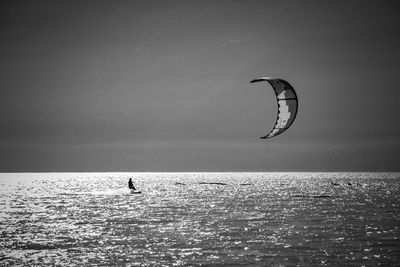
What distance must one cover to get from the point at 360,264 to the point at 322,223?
28.1 m

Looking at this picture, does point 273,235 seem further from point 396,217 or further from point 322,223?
point 396,217

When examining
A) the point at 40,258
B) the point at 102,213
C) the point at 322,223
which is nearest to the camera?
the point at 40,258

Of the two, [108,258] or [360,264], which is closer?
[360,264]

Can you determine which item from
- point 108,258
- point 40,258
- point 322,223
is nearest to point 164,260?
point 108,258

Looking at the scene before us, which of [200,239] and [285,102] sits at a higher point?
[285,102]

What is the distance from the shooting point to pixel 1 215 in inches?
3041

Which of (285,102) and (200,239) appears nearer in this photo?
(285,102)

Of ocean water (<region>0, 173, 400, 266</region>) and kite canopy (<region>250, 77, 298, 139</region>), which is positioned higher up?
kite canopy (<region>250, 77, 298, 139</region>)

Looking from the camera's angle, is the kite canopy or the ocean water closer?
the kite canopy

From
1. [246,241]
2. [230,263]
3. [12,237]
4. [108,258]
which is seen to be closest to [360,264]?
[230,263]

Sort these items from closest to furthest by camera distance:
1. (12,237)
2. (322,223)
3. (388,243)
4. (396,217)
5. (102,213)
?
1. (388,243)
2. (12,237)
3. (322,223)
4. (396,217)
5. (102,213)

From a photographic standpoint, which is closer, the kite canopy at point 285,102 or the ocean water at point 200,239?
the kite canopy at point 285,102

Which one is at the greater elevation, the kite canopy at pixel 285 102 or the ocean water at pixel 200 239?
the kite canopy at pixel 285 102

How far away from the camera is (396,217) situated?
74.3m
